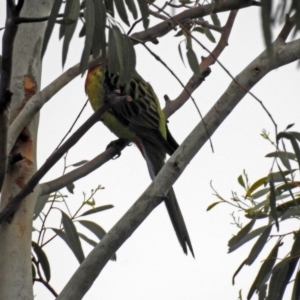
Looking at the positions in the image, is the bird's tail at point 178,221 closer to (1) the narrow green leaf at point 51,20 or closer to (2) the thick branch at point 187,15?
(2) the thick branch at point 187,15

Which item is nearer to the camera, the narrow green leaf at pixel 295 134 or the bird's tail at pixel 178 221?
the narrow green leaf at pixel 295 134

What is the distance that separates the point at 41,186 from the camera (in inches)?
75.4

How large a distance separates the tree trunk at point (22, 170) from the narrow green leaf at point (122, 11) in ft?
1.45

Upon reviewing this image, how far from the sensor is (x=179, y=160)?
1681 mm

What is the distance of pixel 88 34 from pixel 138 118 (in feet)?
6.68

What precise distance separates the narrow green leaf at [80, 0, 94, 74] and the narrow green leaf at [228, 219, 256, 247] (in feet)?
3.65

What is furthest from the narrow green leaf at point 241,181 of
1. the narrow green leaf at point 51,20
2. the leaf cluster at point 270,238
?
the narrow green leaf at point 51,20

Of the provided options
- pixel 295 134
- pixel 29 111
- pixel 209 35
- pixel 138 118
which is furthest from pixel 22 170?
pixel 138 118

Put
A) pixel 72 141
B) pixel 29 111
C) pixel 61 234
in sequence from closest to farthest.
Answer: pixel 72 141 < pixel 29 111 < pixel 61 234

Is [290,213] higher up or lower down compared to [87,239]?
lower down

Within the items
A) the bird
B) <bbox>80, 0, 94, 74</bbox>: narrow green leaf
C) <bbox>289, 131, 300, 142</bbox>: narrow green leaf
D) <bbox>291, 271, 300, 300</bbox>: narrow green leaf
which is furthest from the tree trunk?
the bird

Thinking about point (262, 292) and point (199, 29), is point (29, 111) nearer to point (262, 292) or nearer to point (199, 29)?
point (262, 292)

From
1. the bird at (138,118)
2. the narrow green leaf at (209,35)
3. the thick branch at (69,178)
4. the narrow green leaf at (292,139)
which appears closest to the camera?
the narrow green leaf at (292,139)

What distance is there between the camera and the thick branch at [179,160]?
161cm
